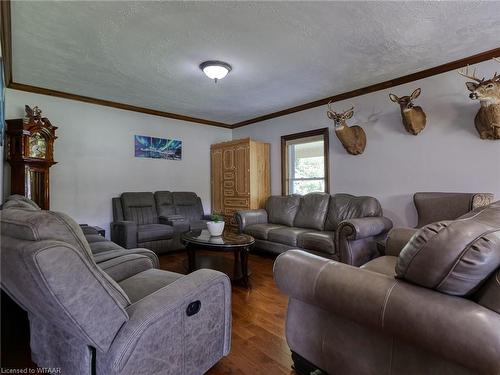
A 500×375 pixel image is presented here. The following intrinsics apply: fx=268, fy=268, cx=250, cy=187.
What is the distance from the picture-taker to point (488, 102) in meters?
2.64

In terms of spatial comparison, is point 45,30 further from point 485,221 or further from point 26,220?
point 485,221

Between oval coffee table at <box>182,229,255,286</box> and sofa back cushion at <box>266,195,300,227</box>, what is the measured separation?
4.32 ft

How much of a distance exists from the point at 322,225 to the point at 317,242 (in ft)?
2.13

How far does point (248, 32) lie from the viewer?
7.88 ft

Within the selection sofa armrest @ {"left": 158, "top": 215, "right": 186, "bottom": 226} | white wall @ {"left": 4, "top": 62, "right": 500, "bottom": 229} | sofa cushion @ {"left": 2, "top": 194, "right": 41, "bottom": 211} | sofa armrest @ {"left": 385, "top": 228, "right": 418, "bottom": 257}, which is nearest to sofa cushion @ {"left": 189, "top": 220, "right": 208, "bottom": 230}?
sofa armrest @ {"left": 158, "top": 215, "right": 186, "bottom": 226}

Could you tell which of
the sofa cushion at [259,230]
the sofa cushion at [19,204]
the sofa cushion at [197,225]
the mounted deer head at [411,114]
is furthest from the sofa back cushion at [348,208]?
the sofa cushion at [19,204]

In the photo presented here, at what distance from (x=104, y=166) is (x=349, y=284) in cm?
436

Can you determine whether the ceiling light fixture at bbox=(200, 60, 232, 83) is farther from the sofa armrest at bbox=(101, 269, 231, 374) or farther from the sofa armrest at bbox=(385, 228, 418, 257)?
the sofa armrest at bbox=(385, 228, 418, 257)

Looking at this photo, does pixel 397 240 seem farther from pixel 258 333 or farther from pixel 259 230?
pixel 259 230

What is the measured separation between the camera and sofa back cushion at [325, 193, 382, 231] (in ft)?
11.5

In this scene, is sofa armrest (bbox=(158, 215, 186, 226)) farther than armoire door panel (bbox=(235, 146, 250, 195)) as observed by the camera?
No

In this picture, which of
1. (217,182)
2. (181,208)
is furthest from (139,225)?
(217,182)

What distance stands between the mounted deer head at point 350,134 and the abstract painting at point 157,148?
2.94m

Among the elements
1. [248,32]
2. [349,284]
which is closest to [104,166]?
[248,32]
